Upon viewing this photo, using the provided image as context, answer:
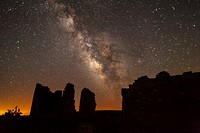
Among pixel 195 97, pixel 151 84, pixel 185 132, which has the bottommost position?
Result: pixel 185 132

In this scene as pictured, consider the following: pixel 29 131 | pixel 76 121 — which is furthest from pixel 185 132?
pixel 29 131

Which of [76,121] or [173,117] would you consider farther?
[76,121]

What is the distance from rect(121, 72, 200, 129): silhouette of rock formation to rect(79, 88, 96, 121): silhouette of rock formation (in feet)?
24.3

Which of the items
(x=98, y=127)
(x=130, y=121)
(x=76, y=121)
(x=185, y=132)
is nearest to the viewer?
(x=185, y=132)

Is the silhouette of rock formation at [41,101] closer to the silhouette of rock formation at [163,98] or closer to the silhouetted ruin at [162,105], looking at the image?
the silhouetted ruin at [162,105]

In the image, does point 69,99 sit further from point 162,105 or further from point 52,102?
point 162,105

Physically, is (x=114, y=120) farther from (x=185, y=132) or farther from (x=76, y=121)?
(x=185, y=132)

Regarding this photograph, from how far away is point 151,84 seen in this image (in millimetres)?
12398

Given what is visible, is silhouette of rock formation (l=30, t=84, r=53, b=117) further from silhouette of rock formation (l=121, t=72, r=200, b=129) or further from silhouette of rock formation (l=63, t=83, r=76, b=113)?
silhouette of rock formation (l=121, t=72, r=200, b=129)

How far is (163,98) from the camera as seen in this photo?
38.9 ft

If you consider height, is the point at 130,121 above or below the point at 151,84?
below

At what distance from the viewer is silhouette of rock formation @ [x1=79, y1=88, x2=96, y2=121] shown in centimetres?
1966

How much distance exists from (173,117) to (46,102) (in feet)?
40.0

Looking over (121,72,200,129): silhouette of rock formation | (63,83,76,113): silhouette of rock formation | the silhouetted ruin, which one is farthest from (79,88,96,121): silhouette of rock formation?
(121,72,200,129): silhouette of rock formation
